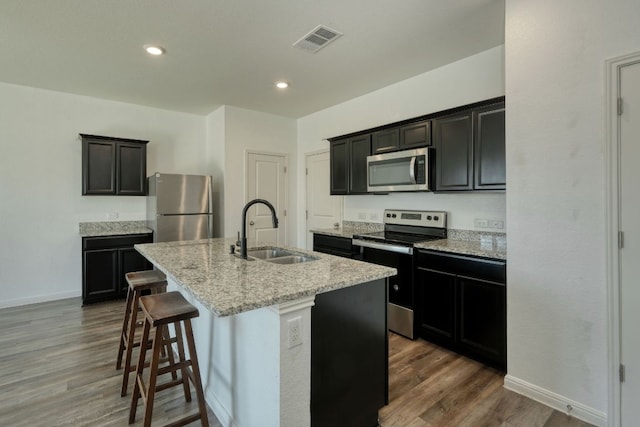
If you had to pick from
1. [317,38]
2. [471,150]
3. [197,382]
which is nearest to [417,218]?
[471,150]

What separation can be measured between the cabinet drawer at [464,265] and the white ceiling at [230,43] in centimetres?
185

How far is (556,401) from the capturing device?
2.02 m

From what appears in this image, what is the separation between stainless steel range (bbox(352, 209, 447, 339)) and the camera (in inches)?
118

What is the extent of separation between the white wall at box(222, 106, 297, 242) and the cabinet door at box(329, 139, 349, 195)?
135 centimetres

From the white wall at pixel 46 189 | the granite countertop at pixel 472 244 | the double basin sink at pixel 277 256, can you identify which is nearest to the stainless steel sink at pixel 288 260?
the double basin sink at pixel 277 256

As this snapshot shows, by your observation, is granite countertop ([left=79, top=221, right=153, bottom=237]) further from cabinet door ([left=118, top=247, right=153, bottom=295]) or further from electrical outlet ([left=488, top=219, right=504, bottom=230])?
electrical outlet ([left=488, top=219, right=504, bottom=230])

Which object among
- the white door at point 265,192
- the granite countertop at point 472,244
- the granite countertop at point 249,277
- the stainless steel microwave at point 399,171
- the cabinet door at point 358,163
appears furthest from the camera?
the white door at point 265,192

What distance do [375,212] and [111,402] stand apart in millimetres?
3172

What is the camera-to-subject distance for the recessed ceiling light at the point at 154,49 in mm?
2881

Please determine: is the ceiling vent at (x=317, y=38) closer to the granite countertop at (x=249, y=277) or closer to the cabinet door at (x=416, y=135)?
→ the cabinet door at (x=416, y=135)

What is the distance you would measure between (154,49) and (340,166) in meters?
2.31

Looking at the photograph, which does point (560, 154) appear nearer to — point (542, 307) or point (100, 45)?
point (542, 307)

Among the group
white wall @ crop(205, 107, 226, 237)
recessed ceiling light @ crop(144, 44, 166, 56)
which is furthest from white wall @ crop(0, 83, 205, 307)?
recessed ceiling light @ crop(144, 44, 166, 56)

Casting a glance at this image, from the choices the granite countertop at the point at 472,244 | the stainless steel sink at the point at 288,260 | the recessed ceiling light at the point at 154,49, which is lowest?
the stainless steel sink at the point at 288,260
